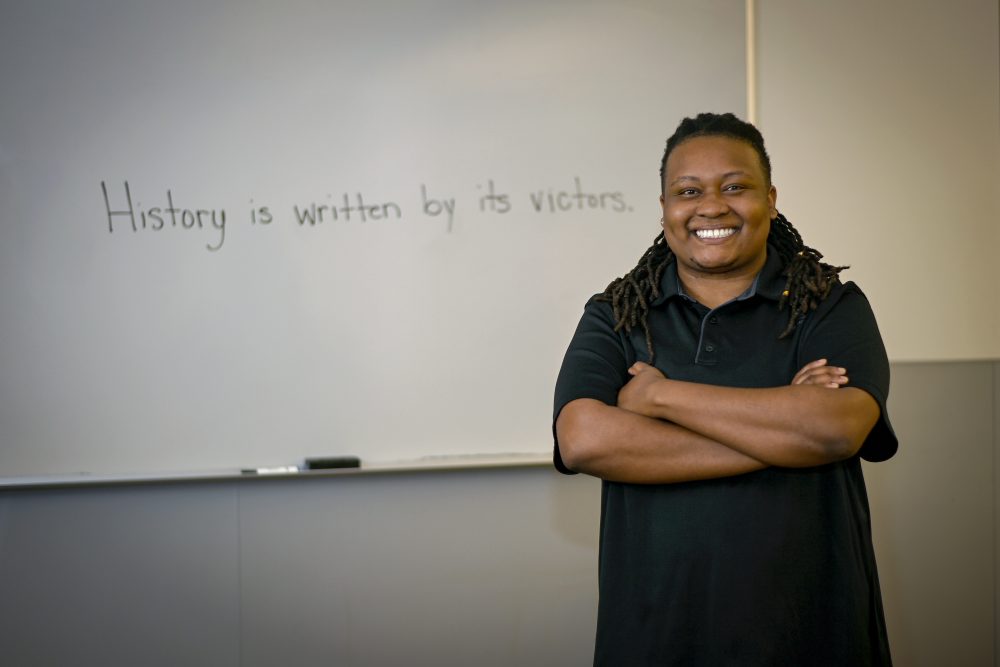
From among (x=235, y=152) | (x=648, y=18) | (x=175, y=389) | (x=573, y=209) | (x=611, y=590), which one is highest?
(x=648, y=18)

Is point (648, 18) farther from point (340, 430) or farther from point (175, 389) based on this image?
point (175, 389)

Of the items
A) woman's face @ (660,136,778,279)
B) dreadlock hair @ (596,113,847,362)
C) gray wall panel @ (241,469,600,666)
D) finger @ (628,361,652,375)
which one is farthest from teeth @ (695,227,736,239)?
gray wall panel @ (241,469,600,666)

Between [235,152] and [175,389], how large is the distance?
0.61 m

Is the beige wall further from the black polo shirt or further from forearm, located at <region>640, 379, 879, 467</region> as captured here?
forearm, located at <region>640, 379, 879, 467</region>

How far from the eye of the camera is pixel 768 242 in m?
1.68

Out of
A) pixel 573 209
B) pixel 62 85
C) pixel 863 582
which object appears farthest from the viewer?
pixel 573 209

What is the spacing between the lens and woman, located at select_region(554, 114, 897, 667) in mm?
1375

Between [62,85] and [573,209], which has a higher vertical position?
[62,85]

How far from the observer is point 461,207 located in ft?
8.02

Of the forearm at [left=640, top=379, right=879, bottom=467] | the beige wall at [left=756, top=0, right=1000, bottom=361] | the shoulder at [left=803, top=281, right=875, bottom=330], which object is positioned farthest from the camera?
the beige wall at [left=756, top=0, right=1000, bottom=361]

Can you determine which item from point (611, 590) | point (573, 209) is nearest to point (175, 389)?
point (573, 209)

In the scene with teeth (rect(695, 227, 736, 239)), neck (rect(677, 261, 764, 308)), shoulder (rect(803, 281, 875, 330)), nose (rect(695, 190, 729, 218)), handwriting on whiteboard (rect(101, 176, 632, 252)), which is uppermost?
handwriting on whiteboard (rect(101, 176, 632, 252))

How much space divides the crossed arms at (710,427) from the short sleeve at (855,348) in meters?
0.02

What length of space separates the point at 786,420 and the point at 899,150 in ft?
5.15
